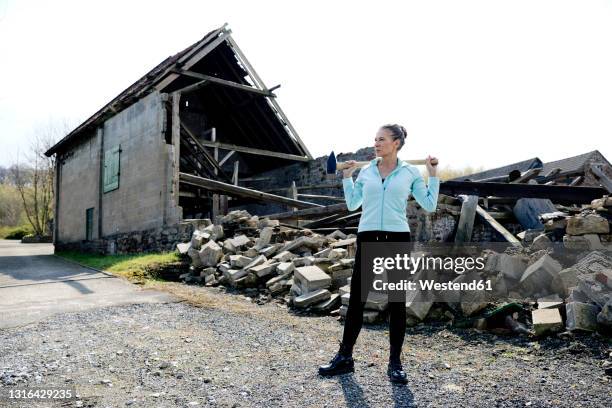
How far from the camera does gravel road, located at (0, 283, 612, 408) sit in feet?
9.13

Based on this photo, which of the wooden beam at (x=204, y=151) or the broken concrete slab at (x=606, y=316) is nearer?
the broken concrete slab at (x=606, y=316)

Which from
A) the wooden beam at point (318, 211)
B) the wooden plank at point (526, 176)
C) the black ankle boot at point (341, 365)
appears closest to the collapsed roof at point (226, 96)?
the wooden beam at point (318, 211)

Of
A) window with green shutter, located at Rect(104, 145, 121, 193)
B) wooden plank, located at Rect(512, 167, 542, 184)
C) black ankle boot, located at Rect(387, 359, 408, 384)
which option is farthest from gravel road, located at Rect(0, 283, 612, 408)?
window with green shutter, located at Rect(104, 145, 121, 193)

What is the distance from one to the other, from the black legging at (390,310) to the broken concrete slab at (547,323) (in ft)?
5.21

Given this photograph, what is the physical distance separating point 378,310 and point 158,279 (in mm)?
5030

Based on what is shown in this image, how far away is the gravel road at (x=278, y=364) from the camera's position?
2783 millimetres

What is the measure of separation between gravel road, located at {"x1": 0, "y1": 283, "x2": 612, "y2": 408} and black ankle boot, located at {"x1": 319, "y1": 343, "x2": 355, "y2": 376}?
0.06 m

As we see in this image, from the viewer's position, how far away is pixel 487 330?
14.3 feet

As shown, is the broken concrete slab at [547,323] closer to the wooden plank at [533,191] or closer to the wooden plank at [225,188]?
the wooden plank at [533,191]

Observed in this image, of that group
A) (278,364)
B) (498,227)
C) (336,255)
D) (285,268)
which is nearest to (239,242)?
(285,268)

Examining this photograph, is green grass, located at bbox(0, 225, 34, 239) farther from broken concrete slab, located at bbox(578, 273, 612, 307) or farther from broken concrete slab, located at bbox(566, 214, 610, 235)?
broken concrete slab, located at bbox(578, 273, 612, 307)

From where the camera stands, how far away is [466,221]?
24.7ft

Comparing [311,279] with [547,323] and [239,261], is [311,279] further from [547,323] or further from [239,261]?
[547,323]

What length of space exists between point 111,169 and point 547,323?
13.4 metres
